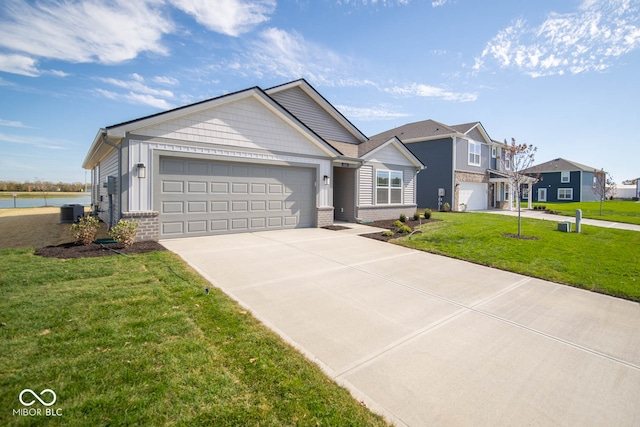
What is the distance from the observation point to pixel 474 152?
78.3 ft

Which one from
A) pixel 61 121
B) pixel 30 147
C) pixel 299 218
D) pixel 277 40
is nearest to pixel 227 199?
pixel 299 218

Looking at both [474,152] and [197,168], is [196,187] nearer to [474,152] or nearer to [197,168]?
[197,168]

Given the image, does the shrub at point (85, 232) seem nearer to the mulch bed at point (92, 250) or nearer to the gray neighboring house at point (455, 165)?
the mulch bed at point (92, 250)

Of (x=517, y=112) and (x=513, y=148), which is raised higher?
(x=517, y=112)

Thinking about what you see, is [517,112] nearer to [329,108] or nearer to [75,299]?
[329,108]

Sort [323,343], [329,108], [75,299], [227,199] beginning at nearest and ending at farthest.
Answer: [323,343]
[75,299]
[227,199]
[329,108]

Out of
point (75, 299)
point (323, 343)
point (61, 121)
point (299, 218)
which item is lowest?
point (323, 343)

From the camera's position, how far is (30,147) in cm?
2302

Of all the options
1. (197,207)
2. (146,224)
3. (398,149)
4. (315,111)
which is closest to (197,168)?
(197,207)

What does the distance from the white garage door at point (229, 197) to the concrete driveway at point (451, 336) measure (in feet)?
9.46

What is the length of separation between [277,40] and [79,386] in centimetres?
1267

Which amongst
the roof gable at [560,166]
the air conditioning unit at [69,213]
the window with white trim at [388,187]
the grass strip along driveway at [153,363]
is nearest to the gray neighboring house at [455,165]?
the window with white trim at [388,187]

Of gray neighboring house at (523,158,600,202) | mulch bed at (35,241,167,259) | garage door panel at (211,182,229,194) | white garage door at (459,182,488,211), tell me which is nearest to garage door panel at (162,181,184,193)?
garage door panel at (211,182,229,194)

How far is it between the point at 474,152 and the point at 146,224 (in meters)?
24.0
